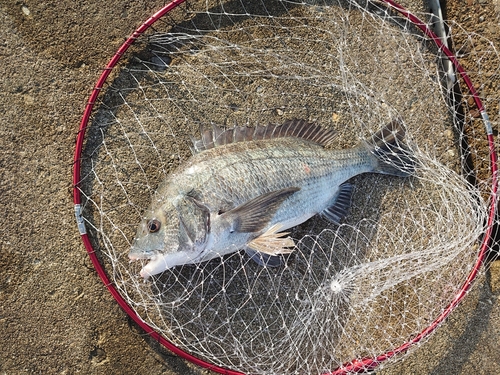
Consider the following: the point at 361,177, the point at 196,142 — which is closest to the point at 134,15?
the point at 196,142

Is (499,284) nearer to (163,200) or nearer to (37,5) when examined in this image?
(163,200)

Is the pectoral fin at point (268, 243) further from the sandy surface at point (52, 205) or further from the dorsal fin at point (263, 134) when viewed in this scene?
the sandy surface at point (52, 205)

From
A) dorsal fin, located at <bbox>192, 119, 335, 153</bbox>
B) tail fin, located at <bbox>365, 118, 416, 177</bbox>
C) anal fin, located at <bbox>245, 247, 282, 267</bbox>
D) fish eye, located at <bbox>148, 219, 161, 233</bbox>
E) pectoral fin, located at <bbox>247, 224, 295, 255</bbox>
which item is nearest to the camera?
fish eye, located at <bbox>148, 219, 161, 233</bbox>

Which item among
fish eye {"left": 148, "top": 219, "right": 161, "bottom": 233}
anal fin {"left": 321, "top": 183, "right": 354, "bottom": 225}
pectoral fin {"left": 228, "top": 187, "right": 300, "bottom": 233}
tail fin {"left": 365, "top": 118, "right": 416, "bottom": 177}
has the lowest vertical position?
anal fin {"left": 321, "top": 183, "right": 354, "bottom": 225}

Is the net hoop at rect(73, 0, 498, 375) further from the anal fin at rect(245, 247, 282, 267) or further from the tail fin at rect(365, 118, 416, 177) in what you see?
the anal fin at rect(245, 247, 282, 267)

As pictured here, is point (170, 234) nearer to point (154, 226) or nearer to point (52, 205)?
point (154, 226)

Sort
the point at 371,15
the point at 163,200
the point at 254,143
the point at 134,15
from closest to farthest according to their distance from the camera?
the point at 163,200 → the point at 254,143 → the point at 134,15 → the point at 371,15

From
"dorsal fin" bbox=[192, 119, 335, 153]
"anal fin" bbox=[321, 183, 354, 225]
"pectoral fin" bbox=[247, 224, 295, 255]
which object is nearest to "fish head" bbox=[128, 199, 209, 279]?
"pectoral fin" bbox=[247, 224, 295, 255]

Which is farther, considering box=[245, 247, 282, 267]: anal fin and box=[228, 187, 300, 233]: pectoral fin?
box=[245, 247, 282, 267]: anal fin
